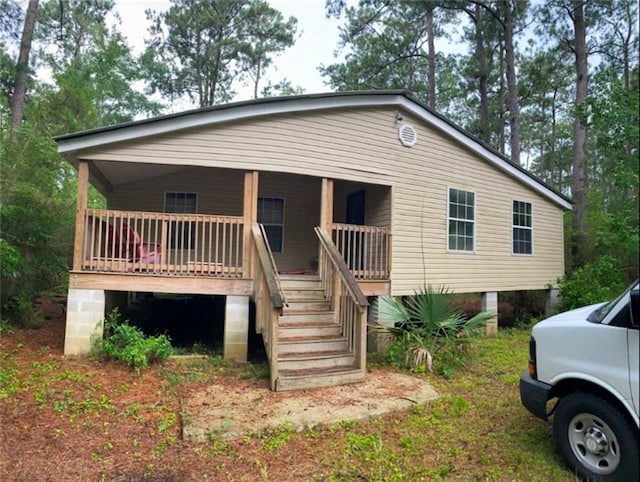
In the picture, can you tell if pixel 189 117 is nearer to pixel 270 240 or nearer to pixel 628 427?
pixel 270 240

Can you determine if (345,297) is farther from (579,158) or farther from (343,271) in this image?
(579,158)

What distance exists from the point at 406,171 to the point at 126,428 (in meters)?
7.06

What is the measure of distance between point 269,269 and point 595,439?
13.9ft

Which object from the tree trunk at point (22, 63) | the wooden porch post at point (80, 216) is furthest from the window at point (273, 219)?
the tree trunk at point (22, 63)

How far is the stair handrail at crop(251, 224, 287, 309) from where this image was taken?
5.48m

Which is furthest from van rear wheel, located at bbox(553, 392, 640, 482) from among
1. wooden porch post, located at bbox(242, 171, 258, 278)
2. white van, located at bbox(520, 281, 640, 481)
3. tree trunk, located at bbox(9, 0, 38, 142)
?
tree trunk, located at bbox(9, 0, 38, 142)

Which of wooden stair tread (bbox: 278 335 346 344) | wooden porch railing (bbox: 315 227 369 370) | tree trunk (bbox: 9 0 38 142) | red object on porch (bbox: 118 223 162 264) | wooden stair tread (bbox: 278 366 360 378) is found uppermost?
tree trunk (bbox: 9 0 38 142)

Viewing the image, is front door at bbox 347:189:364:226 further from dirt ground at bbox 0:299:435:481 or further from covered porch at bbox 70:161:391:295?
dirt ground at bbox 0:299:435:481

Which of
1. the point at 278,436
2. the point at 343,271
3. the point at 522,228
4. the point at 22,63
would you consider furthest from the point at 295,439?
the point at 22,63

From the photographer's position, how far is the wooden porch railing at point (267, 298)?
542cm

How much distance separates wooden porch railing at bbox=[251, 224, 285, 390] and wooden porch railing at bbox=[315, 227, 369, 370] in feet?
3.53

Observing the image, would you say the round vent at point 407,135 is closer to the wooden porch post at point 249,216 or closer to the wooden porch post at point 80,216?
the wooden porch post at point 249,216

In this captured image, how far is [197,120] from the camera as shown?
7176 mm

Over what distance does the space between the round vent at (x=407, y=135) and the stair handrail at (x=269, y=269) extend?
12.6 feet
